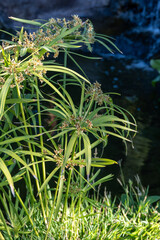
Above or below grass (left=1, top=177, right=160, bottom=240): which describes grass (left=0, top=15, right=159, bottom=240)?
above

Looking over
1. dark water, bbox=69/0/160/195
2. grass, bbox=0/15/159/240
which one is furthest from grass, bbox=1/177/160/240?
dark water, bbox=69/0/160/195

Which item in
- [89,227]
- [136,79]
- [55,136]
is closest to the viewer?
[55,136]

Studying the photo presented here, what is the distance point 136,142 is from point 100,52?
190cm

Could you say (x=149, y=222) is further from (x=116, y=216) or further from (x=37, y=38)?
(x=37, y=38)

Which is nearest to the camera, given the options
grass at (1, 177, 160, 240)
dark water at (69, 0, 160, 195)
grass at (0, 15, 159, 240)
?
grass at (0, 15, 159, 240)

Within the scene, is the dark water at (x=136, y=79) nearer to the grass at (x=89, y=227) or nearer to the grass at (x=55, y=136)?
the grass at (x=89, y=227)

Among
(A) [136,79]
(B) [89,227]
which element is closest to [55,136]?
(B) [89,227]

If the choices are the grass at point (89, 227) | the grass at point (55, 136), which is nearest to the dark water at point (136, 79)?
the grass at point (89, 227)

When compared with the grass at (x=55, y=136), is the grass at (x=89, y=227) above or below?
below

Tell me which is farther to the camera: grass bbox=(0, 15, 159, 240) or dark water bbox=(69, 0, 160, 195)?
dark water bbox=(69, 0, 160, 195)

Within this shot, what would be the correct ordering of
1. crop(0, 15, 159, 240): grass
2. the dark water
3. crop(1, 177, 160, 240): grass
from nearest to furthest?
crop(0, 15, 159, 240): grass < crop(1, 177, 160, 240): grass < the dark water

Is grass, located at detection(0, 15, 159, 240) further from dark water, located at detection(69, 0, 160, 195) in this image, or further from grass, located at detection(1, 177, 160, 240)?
dark water, located at detection(69, 0, 160, 195)

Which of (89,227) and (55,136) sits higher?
(55,136)

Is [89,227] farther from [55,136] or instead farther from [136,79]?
[136,79]
